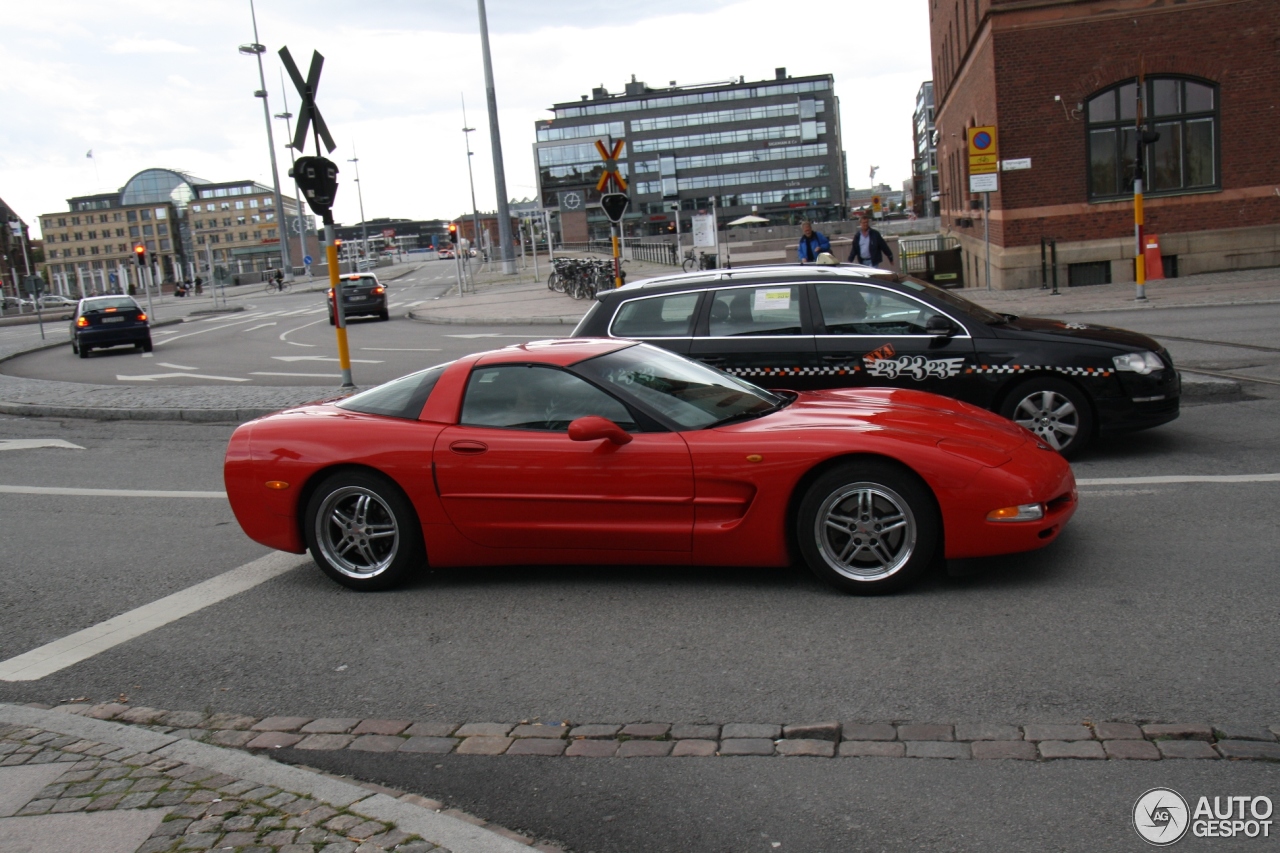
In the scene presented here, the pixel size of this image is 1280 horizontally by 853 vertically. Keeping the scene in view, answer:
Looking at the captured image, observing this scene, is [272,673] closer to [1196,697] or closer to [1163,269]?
[1196,697]

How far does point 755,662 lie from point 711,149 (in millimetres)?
140631

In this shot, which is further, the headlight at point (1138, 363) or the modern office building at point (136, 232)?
the modern office building at point (136, 232)

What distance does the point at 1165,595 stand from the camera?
16.6 feet

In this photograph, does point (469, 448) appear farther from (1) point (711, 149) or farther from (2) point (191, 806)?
(1) point (711, 149)

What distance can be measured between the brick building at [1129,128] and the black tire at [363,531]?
22110mm

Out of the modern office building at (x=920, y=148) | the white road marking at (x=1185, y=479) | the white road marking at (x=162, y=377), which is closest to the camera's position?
the white road marking at (x=1185, y=479)

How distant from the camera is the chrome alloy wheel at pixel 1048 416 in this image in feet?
26.2

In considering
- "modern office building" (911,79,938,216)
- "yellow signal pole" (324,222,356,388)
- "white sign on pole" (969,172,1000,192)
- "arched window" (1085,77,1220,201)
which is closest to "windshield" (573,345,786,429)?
"yellow signal pole" (324,222,356,388)

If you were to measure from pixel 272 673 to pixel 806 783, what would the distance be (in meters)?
2.56

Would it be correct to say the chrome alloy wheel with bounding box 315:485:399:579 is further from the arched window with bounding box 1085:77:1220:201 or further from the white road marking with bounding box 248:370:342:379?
the arched window with bounding box 1085:77:1220:201

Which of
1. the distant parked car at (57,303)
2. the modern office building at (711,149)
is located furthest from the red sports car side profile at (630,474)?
the modern office building at (711,149)

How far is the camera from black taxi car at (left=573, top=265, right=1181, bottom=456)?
7953 millimetres

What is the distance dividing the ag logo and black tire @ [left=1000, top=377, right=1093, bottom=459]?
4.88 metres

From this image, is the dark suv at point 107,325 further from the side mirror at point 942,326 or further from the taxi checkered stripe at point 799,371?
the side mirror at point 942,326
